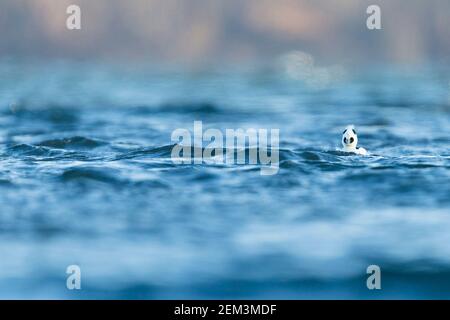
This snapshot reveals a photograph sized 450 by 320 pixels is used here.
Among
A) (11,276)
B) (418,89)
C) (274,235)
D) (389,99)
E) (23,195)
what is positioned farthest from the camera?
(418,89)

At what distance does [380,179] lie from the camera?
1313cm

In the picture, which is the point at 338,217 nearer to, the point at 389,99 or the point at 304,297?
the point at 304,297

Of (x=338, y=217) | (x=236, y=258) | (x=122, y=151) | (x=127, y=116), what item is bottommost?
(x=236, y=258)

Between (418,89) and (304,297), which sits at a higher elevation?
(418,89)

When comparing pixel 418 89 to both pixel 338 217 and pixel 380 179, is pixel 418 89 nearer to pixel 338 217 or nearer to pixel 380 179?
pixel 380 179

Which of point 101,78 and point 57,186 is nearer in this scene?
point 57,186

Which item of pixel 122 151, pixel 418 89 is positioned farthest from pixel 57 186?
pixel 418 89

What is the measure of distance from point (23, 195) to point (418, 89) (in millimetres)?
24172

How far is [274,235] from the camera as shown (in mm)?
10484

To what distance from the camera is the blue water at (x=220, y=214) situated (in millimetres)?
9094

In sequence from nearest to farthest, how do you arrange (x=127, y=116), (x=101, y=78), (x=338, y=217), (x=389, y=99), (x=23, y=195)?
(x=338, y=217), (x=23, y=195), (x=127, y=116), (x=389, y=99), (x=101, y=78)

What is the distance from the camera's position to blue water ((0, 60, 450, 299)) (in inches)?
358

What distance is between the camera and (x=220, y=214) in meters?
11.5
